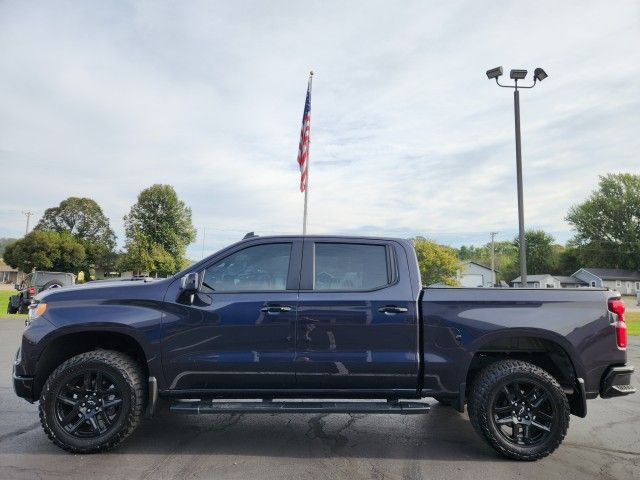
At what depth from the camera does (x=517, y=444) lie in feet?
14.0

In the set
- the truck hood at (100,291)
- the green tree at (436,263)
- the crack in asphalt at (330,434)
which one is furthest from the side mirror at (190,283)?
the green tree at (436,263)

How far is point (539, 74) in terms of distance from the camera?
1230 cm

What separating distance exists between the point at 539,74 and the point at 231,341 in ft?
37.1

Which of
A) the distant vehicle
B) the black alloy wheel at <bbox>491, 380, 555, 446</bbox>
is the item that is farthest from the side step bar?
the distant vehicle

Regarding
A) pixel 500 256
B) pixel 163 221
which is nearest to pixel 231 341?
pixel 163 221

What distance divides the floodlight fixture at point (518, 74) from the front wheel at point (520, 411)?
9.76 meters

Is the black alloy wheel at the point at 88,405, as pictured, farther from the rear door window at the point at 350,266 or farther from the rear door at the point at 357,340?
the rear door window at the point at 350,266

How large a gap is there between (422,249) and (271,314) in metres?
51.8

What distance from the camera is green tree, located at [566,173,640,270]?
75250 millimetres

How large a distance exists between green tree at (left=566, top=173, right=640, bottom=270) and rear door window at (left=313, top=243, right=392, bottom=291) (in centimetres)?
8320

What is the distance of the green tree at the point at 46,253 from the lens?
60.5 m

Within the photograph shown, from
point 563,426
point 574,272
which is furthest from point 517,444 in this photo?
point 574,272

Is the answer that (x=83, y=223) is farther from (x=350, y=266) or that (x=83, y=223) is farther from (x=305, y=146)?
(x=350, y=266)

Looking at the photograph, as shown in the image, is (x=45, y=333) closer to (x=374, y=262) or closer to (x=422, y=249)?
(x=374, y=262)
